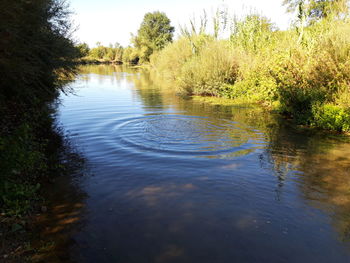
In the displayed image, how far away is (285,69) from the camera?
14992 millimetres

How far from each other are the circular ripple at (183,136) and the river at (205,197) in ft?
0.13

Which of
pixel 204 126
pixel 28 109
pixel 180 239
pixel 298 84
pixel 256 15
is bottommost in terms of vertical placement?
pixel 180 239

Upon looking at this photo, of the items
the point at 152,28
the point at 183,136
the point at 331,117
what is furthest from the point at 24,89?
the point at 152,28

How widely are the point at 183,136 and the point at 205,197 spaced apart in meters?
4.84

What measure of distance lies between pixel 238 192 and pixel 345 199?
2337mm

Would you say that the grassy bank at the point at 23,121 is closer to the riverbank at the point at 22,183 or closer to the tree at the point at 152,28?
the riverbank at the point at 22,183

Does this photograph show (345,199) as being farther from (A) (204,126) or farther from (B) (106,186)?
(A) (204,126)

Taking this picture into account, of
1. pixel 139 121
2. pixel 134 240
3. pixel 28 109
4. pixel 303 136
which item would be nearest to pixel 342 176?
pixel 303 136

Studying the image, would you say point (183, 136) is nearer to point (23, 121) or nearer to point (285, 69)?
point (23, 121)

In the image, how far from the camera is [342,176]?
7742 mm

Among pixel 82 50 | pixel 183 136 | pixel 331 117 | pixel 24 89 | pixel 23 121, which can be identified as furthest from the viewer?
pixel 82 50

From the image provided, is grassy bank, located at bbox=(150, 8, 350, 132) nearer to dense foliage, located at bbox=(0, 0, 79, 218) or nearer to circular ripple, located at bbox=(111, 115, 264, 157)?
circular ripple, located at bbox=(111, 115, 264, 157)

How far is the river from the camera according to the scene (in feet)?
15.9

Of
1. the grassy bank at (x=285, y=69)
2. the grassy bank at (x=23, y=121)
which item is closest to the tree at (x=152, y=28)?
the grassy bank at (x=285, y=69)
